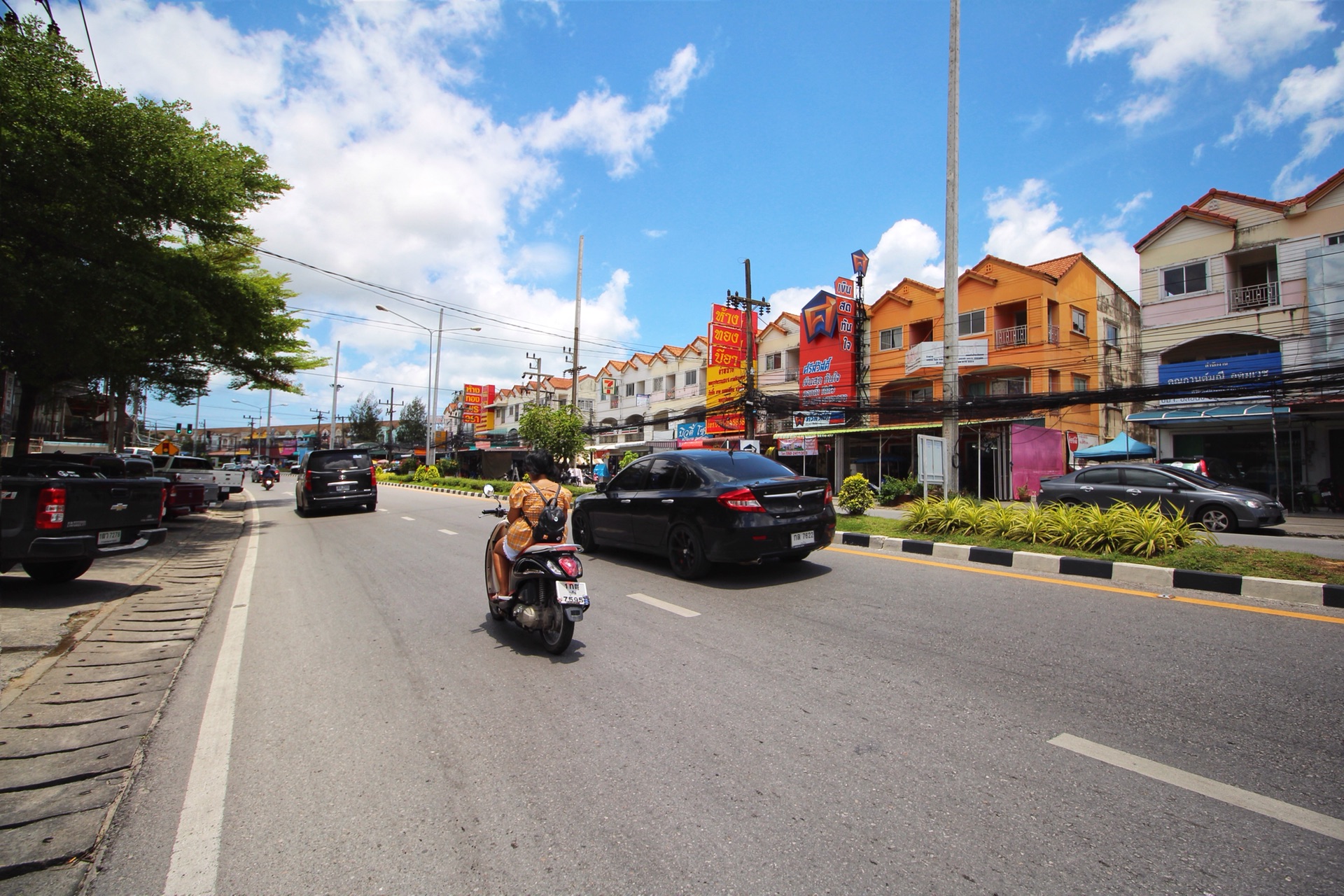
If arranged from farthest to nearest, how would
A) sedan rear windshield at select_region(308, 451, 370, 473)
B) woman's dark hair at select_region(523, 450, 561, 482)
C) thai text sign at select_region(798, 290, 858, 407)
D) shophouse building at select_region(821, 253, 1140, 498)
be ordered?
thai text sign at select_region(798, 290, 858, 407) < shophouse building at select_region(821, 253, 1140, 498) < sedan rear windshield at select_region(308, 451, 370, 473) < woman's dark hair at select_region(523, 450, 561, 482)

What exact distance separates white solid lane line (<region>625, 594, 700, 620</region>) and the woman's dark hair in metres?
1.70

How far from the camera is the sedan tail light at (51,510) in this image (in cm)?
603

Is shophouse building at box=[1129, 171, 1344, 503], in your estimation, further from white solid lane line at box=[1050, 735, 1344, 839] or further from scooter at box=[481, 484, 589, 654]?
scooter at box=[481, 484, 589, 654]

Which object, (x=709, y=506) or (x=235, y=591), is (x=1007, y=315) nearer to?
(x=709, y=506)

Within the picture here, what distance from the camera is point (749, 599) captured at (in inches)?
241

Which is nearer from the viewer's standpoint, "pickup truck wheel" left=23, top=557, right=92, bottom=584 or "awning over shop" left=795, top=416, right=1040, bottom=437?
"pickup truck wheel" left=23, top=557, right=92, bottom=584

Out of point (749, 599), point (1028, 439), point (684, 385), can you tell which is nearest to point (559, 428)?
point (684, 385)

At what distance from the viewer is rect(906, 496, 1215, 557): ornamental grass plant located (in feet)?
25.2

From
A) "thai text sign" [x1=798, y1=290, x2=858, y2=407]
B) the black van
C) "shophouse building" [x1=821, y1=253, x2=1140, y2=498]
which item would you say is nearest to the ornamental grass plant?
"shophouse building" [x1=821, y1=253, x2=1140, y2=498]

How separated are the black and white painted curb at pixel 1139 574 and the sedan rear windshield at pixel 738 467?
113 inches

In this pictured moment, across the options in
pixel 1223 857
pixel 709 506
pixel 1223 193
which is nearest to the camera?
pixel 1223 857

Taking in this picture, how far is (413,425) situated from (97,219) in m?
62.6

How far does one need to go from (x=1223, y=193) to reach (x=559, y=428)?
26.7 metres

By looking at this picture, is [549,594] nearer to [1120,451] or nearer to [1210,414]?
[1120,451]
